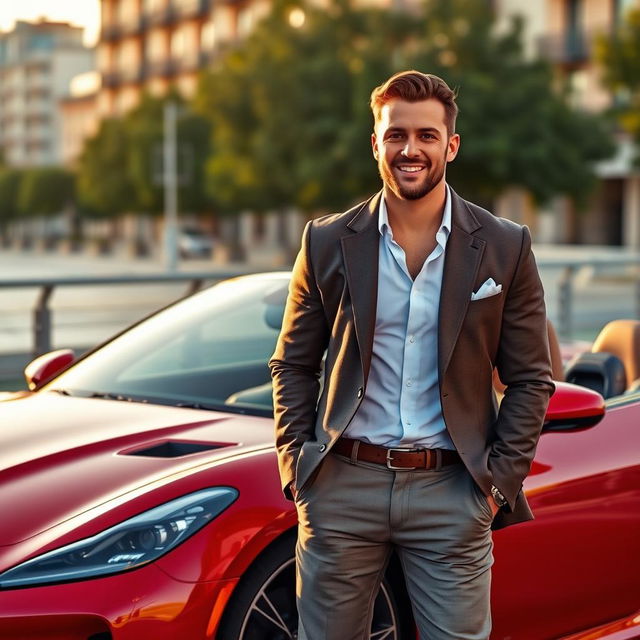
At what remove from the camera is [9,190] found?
281ft

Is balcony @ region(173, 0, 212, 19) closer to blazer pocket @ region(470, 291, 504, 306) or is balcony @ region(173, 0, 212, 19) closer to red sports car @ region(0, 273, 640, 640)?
red sports car @ region(0, 273, 640, 640)

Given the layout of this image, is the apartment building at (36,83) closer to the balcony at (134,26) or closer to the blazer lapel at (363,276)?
the balcony at (134,26)

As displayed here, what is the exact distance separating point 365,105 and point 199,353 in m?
28.3

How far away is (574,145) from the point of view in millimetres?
35844

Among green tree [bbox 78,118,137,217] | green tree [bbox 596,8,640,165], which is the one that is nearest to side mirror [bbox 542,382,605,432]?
green tree [bbox 596,8,640,165]

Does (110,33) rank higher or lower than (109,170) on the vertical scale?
higher

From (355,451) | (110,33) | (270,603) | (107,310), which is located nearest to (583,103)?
(107,310)

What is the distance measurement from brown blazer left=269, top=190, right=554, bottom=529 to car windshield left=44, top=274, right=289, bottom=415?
1.43m

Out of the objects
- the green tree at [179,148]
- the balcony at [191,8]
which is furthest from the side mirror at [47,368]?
the balcony at [191,8]

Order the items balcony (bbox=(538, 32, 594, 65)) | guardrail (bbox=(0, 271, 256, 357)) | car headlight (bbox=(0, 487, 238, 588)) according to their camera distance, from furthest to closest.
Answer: balcony (bbox=(538, 32, 594, 65)) < guardrail (bbox=(0, 271, 256, 357)) < car headlight (bbox=(0, 487, 238, 588))

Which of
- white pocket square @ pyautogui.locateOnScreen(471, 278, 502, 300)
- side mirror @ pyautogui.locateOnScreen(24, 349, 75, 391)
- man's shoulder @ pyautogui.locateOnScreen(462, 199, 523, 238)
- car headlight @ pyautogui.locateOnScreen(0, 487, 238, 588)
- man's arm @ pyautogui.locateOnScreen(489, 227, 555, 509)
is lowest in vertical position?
car headlight @ pyautogui.locateOnScreen(0, 487, 238, 588)

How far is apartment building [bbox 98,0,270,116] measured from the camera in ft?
237

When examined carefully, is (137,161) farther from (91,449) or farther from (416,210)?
(416,210)

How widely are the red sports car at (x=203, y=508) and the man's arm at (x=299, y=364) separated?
0.46m
